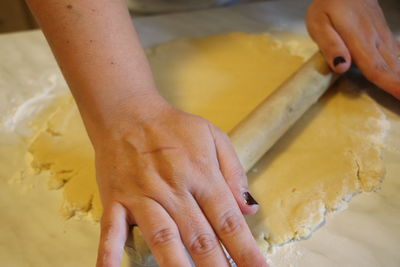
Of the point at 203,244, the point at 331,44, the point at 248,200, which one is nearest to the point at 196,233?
the point at 203,244

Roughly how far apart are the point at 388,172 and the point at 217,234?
0.56 m

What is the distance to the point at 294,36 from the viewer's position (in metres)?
1.56

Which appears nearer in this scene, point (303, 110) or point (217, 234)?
point (217, 234)

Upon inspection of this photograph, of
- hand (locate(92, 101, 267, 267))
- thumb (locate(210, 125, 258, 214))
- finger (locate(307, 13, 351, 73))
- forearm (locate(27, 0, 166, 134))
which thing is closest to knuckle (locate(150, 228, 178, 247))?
hand (locate(92, 101, 267, 267))

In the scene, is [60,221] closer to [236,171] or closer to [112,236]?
[112,236]

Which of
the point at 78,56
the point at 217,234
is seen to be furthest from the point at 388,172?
the point at 78,56

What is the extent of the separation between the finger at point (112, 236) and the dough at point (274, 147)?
0.25 metres

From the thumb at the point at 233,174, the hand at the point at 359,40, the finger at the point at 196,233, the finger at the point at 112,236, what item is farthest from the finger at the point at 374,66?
the finger at the point at 112,236

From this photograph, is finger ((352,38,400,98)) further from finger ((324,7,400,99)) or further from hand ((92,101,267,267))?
hand ((92,101,267,267))

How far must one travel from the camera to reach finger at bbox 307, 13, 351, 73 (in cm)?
121

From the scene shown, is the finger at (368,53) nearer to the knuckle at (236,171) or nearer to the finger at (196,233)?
the knuckle at (236,171)

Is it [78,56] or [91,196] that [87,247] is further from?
[78,56]

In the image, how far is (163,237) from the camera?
0.73m

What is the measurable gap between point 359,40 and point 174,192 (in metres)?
0.82
